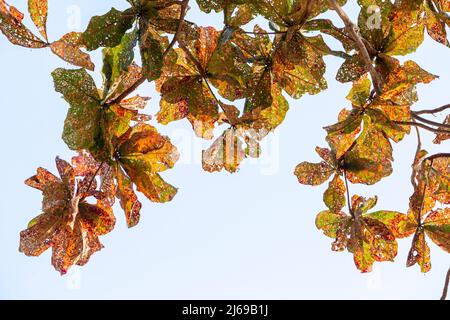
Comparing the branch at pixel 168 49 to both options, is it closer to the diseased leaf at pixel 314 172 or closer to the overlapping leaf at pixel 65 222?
the overlapping leaf at pixel 65 222

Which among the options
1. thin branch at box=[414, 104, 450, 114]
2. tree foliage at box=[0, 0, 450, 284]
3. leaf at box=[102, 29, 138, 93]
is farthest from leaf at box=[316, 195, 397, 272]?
leaf at box=[102, 29, 138, 93]

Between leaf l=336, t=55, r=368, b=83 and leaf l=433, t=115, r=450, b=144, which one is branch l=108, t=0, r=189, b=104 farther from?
leaf l=433, t=115, r=450, b=144

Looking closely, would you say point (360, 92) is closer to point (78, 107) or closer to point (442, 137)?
point (442, 137)

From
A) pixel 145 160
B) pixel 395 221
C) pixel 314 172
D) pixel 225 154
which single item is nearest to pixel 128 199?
pixel 145 160

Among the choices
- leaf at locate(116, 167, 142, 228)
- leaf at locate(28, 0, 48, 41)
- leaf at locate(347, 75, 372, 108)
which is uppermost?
leaf at locate(28, 0, 48, 41)

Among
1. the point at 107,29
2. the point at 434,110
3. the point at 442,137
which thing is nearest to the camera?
the point at 107,29

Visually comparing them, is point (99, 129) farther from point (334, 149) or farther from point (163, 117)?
point (334, 149)

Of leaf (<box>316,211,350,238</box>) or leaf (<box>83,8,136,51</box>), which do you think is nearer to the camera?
leaf (<box>83,8,136,51</box>)
